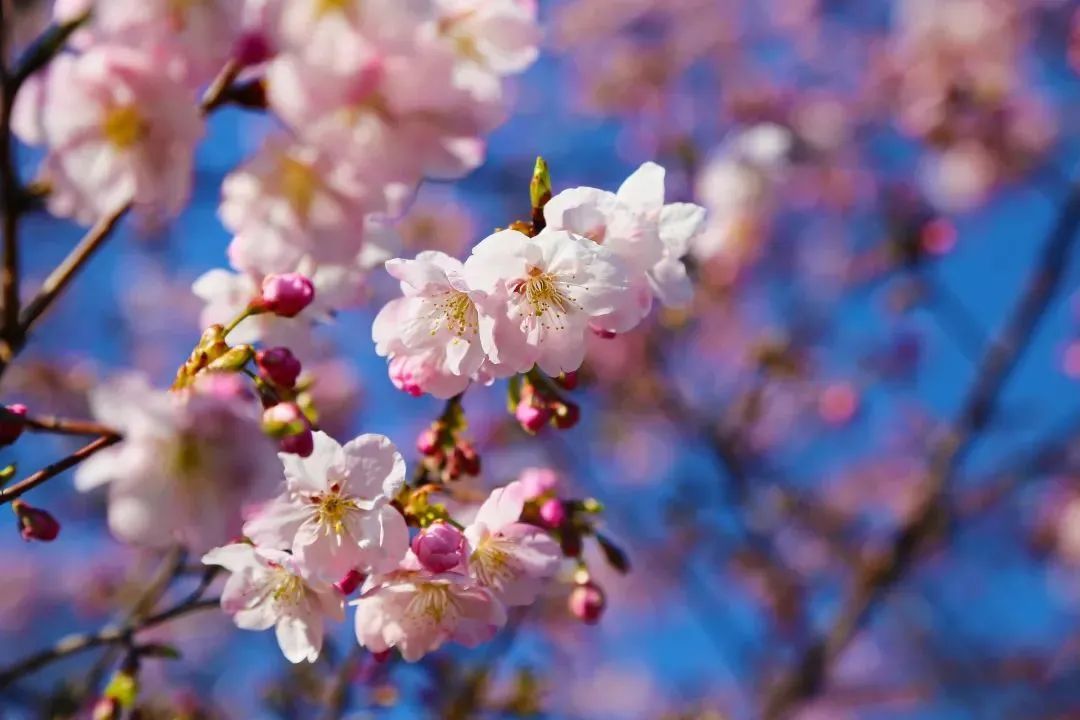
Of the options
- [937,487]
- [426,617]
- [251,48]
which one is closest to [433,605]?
[426,617]

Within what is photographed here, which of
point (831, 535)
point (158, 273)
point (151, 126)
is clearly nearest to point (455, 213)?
point (158, 273)

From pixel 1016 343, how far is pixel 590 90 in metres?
4.60

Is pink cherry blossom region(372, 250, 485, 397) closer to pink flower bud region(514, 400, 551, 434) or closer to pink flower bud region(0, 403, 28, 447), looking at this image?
pink flower bud region(514, 400, 551, 434)

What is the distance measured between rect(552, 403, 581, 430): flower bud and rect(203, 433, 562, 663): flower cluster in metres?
0.12

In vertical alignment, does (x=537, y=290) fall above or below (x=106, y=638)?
above

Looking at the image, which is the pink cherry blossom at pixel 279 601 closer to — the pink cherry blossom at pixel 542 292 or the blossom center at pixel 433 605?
the blossom center at pixel 433 605

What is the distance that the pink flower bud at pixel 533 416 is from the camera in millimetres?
1409

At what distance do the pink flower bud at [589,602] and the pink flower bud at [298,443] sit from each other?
2.19 feet

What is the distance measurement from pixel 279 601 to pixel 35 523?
1.15ft

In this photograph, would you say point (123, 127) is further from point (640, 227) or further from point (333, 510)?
point (640, 227)

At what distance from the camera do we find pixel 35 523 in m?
Answer: 1.29

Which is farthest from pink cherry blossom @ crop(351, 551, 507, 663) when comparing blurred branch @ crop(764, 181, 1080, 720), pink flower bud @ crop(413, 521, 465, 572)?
blurred branch @ crop(764, 181, 1080, 720)

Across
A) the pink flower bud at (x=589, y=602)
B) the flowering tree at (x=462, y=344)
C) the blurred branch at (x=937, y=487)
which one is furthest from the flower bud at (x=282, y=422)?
the blurred branch at (x=937, y=487)

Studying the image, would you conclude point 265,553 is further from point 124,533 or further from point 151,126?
point 151,126
